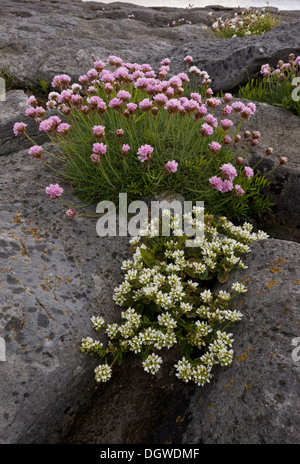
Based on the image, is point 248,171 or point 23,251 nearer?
point 23,251

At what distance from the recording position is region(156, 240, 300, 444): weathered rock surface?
2002mm

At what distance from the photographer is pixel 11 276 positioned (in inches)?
108

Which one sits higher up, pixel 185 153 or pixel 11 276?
pixel 185 153

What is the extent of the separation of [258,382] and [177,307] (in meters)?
0.92

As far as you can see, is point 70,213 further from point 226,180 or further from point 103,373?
point 226,180

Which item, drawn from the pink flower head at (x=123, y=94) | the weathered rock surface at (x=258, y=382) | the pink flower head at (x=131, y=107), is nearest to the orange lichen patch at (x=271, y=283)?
the weathered rock surface at (x=258, y=382)

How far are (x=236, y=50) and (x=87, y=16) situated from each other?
1692 cm

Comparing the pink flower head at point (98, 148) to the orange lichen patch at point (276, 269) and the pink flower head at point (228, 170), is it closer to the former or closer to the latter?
the pink flower head at point (228, 170)

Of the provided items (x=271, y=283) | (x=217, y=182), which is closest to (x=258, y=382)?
(x=271, y=283)

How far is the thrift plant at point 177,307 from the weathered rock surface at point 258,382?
0.39ft

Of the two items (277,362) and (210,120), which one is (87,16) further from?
(277,362)

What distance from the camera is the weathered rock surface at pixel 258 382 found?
2002 millimetres

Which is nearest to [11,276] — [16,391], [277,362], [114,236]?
[16,391]

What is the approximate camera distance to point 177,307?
2.83 m
